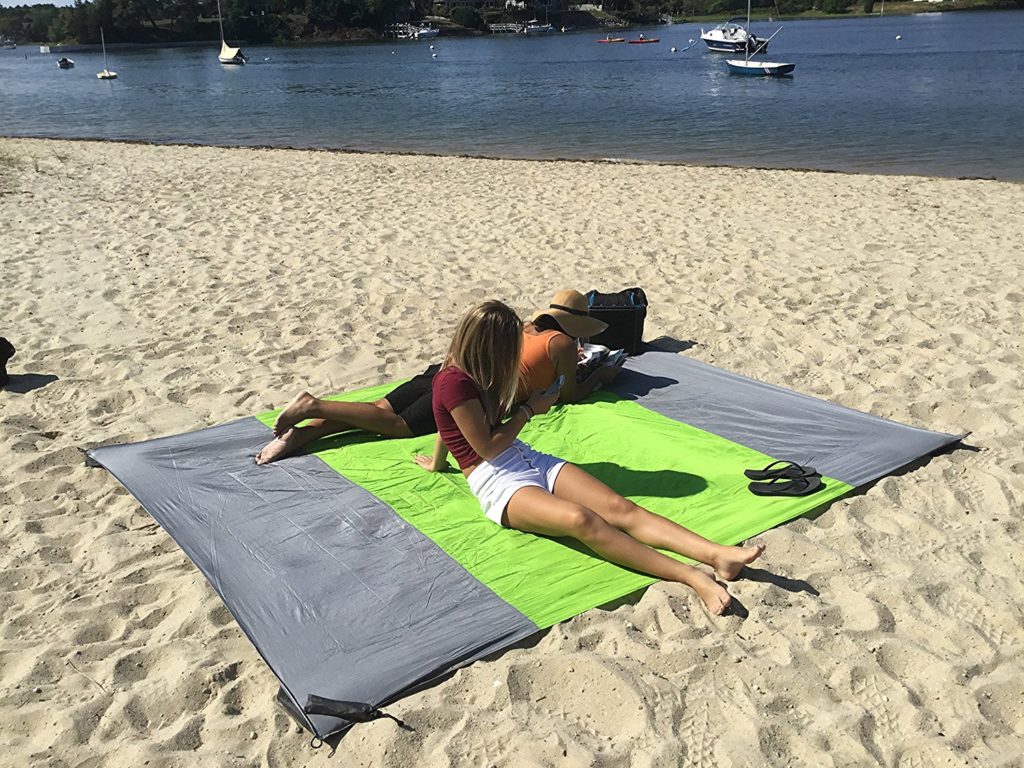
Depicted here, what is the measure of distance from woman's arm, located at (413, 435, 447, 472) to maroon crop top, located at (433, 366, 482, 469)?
0.45 meters

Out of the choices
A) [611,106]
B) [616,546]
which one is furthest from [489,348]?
[611,106]

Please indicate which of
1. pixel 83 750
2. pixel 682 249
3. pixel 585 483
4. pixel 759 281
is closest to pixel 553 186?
pixel 682 249

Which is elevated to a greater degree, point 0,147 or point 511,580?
point 0,147

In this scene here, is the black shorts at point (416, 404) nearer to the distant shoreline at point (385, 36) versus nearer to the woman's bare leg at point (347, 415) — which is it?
the woman's bare leg at point (347, 415)

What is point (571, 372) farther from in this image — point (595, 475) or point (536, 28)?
point (536, 28)

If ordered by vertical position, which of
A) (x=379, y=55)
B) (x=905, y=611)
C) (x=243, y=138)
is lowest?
(x=905, y=611)

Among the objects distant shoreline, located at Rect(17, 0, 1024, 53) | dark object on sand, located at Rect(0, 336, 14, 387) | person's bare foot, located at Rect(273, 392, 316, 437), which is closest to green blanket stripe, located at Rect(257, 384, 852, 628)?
person's bare foot, located at Rect(273, 392, 316, 437)

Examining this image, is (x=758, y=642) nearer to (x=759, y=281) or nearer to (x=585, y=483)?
(x=585, y=483)

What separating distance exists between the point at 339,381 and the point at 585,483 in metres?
2.58

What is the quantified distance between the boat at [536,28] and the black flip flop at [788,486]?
4435 inches

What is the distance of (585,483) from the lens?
12.1 feet

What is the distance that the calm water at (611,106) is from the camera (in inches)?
782

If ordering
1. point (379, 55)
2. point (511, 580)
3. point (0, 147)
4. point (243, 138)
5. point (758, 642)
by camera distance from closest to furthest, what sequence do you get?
point (758, 642) → point (511, 580) → point (0, 147) → point (243, 138) → point (379, 55)

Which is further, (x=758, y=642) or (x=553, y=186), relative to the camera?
(x=553, y=186)
